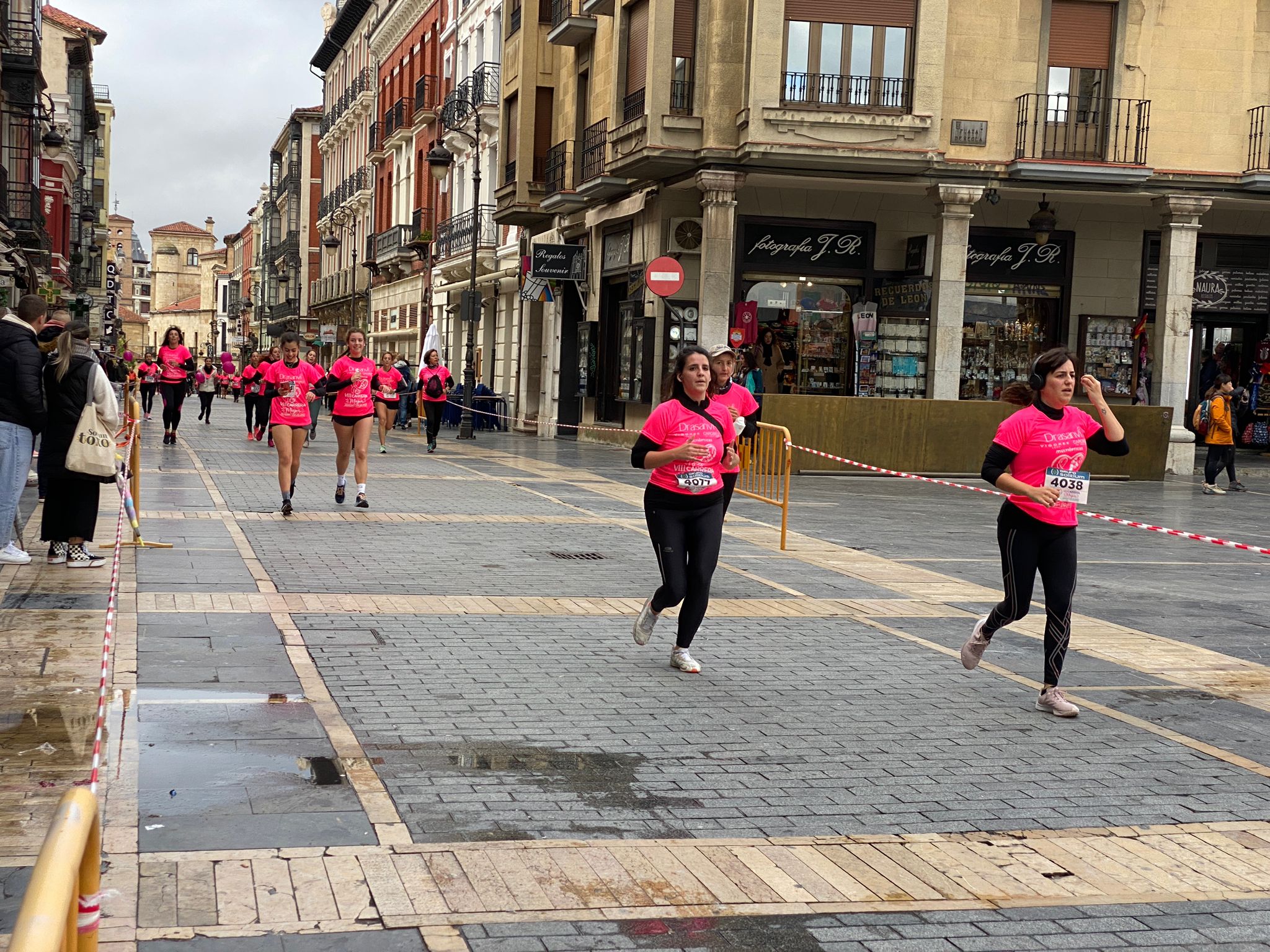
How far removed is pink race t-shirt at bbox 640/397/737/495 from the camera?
7.50 meters

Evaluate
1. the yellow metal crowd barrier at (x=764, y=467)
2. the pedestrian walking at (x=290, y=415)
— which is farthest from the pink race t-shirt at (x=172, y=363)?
the yellow metal crowd barrier at (x=764, y=467)

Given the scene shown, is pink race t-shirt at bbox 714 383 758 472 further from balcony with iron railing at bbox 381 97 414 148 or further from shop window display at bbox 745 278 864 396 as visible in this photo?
balcony with iron railing at bbox 381 97 414 148

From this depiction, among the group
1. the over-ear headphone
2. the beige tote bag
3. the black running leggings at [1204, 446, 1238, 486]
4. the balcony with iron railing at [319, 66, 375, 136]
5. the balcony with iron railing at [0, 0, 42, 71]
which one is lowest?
the black running leggings at [1204, 446, 1238, 486]

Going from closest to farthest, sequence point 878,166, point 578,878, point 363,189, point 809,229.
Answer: point 578,878 → point 878,166 → point 809,229 → point 363,189

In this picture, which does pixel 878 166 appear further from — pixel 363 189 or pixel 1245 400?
pixel 363 189

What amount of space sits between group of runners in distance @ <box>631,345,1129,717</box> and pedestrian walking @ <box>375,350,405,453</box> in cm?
1173

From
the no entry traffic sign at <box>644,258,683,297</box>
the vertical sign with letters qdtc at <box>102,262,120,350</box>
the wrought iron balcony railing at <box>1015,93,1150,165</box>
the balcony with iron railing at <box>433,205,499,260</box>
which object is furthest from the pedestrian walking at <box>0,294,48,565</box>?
the vertical sign with letters qdtc at <box>102,262,120,350</box>

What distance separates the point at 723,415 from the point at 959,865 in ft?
11.9

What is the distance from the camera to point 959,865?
15.1ft

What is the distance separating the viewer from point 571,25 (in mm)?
30406

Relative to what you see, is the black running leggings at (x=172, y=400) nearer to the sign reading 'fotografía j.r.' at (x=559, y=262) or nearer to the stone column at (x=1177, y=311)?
the sign reading 'fotografía j.r.' at (x=559, y=262)

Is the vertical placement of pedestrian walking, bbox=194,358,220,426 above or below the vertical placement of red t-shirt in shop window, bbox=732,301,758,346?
below

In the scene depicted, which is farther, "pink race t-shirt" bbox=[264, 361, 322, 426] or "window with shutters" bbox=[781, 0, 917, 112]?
"window with shutters" bbox=[781, 0, 917, 112]

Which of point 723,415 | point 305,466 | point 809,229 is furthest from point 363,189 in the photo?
point 723,415
